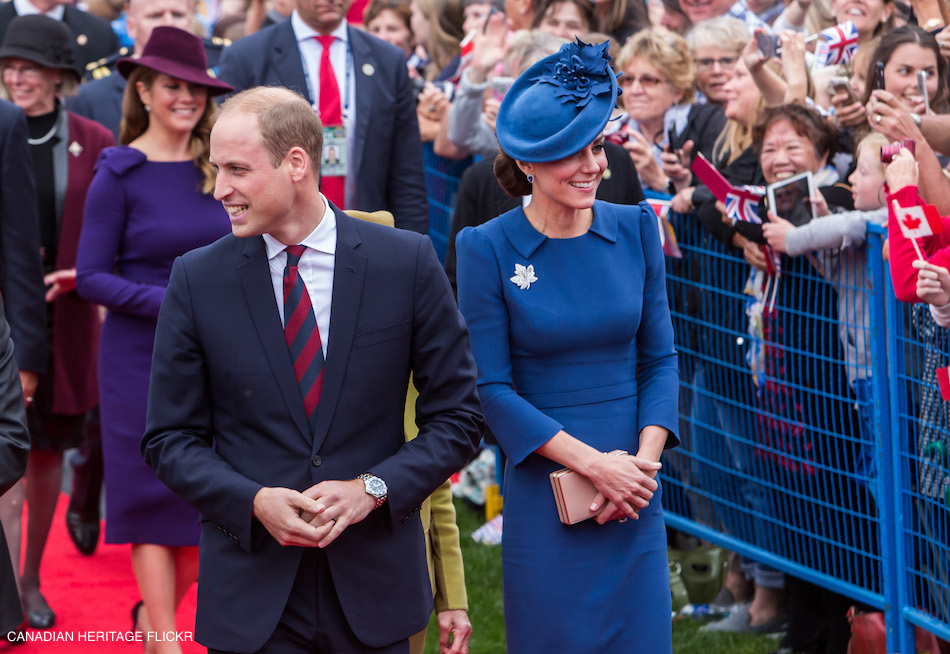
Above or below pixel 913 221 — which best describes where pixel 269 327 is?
above

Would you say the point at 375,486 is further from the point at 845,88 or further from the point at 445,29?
the point at 445,29

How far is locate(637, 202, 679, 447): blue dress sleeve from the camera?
3.78 metres

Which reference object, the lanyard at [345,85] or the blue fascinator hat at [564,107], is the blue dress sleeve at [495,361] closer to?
the blue fascinator hat at [564,107]

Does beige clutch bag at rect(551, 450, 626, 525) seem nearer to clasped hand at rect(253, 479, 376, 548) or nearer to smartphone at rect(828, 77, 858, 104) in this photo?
clasped hand at rect(253, 479, 376, 548)

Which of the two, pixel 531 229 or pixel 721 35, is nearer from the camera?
pixel 531 229

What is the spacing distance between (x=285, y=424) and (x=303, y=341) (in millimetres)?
202

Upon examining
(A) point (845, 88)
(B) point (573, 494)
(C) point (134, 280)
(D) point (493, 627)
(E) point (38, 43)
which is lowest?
(D) point (493, 627)

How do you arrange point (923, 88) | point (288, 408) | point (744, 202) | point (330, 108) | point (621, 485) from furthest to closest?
point (330, 108)
point (744, 202)
point (923, 88)
point (621, 485)
point (288, 408)

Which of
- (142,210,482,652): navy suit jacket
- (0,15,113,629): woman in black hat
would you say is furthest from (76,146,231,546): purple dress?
(142,210,482,652): navy suit jacket

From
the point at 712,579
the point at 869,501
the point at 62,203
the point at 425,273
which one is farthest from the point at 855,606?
the point at 62,203

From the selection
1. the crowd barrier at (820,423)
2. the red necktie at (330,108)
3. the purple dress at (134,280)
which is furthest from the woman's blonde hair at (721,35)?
the purple dress at (134,280)

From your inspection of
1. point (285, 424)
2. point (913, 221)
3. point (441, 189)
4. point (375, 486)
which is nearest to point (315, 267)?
point (285, 424)

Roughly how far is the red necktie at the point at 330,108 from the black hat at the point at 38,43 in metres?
1.19

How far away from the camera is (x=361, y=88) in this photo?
6.24 m
